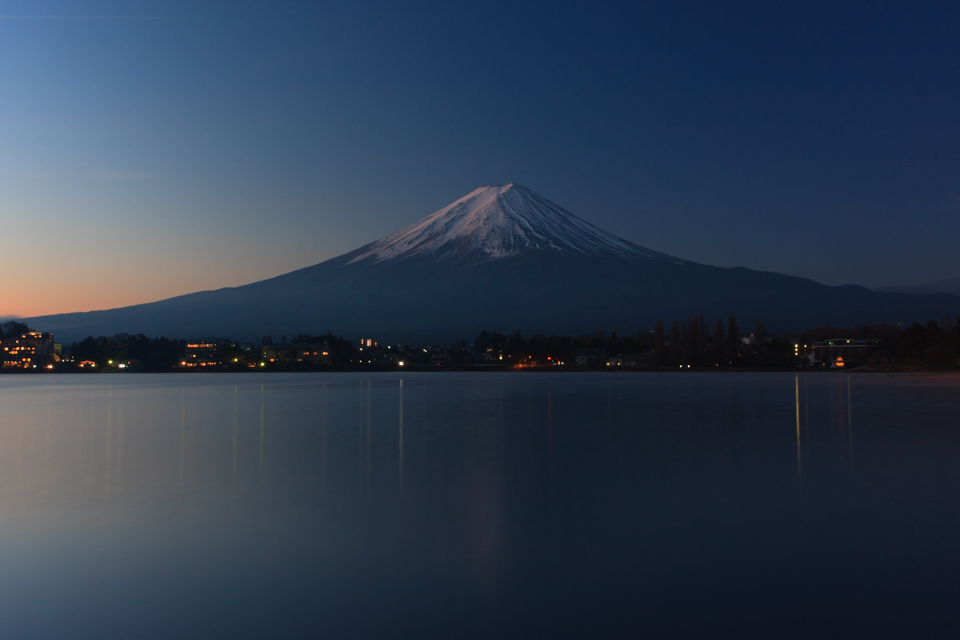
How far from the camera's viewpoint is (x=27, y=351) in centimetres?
11056

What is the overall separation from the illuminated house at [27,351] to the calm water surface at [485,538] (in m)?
112

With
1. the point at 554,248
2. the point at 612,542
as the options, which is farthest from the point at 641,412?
the point at 554,248

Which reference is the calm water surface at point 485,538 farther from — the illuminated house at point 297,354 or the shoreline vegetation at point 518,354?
the illuminated house at point 297,354

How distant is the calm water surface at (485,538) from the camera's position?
4.21m

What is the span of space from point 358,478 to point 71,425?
1187 cm

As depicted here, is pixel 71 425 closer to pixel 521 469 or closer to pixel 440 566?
pixel 521 469

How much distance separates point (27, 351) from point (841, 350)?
411 ft

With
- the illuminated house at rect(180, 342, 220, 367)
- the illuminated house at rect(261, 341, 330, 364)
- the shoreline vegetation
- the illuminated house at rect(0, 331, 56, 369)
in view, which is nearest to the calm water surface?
the shoreline vegetation

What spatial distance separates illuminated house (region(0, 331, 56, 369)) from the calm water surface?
111951mm

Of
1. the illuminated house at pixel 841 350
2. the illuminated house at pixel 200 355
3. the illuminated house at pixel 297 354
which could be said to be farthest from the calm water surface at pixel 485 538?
the illuminated house at pixel 200 355

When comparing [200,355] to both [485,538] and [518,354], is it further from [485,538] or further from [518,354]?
[485,538]

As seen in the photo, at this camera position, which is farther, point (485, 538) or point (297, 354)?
point (297, 354)

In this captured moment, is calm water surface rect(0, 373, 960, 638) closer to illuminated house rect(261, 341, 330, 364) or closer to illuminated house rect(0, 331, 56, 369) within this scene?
illuminated house rect(261, 341, 330, 364)

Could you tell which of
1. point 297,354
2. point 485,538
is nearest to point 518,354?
point 297,354
